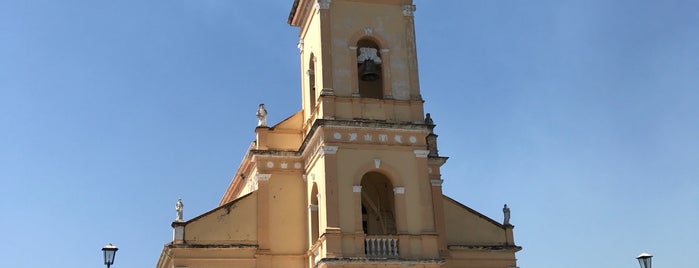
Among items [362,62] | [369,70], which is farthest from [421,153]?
[362,62]

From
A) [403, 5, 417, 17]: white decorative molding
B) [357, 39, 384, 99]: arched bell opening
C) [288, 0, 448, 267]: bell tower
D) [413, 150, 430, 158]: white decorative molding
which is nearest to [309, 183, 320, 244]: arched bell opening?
[288, 0, 448, 267]: bell tower

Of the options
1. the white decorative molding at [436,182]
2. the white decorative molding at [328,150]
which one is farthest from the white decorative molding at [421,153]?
the white decorative molding at [328,150]

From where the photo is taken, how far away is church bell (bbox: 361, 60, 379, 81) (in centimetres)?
2445

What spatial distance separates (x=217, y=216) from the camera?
24.0 meters

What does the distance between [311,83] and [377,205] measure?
14.4 ft

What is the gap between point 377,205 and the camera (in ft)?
83.4

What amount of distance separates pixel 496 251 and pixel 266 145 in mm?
7975

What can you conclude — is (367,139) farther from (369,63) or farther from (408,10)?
(408,10)

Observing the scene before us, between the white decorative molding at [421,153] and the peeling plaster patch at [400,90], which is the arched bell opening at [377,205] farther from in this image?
the peeling plaster patch at [400,90]

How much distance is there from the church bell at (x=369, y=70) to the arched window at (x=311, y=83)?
1701mm

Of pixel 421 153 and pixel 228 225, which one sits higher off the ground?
pixel 421 153

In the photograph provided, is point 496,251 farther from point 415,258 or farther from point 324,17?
point 324,17

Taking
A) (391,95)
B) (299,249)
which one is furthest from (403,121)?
(299,249)

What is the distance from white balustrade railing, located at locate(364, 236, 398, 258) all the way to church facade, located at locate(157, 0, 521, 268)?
30mm
